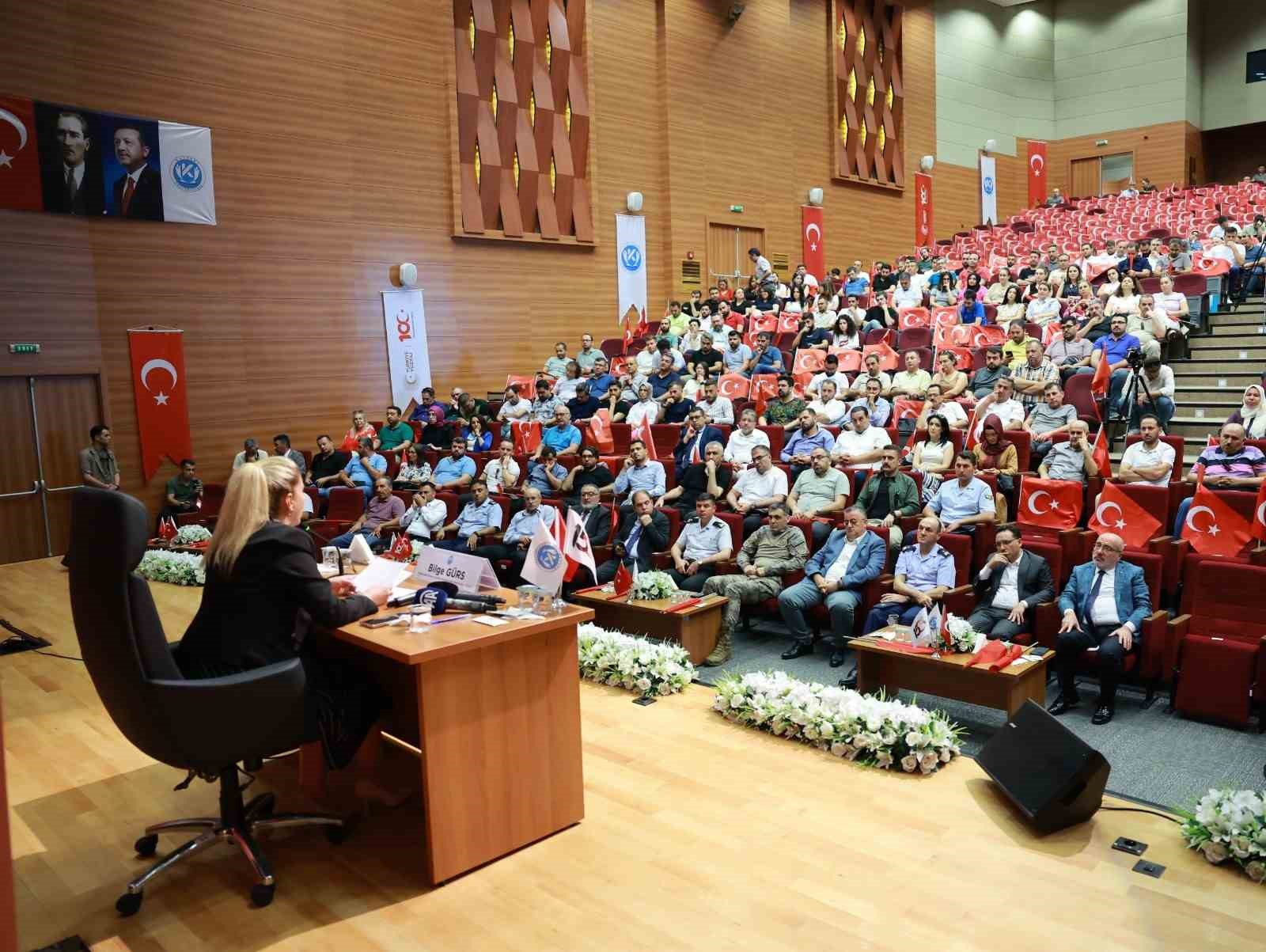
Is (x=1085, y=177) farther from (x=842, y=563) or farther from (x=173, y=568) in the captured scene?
(x=173, y=568)

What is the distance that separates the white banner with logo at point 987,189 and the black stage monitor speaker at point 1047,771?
715 inches

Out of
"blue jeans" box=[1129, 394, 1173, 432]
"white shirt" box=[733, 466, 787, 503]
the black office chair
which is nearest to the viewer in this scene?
the black office chair

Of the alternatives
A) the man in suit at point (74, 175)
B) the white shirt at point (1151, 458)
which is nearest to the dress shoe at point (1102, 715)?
the white shirt at point (1151, 458)

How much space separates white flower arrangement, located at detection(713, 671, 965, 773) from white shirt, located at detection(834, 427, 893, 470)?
2866 millimetres

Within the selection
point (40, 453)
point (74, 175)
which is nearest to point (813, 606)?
point (40, 453)

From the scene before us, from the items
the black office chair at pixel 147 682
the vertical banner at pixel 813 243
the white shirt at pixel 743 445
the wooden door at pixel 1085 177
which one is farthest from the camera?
the wooden door at pixel 1085 177

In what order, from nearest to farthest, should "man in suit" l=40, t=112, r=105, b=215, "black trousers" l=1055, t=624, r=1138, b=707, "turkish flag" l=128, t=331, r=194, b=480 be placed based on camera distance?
"black trousers" l=1055, t=624, r=1138, b=707 → "man in suit" l=40, t=112, r=105, b=215 → "turkish flag" l=128, t=331, r=194, b=480

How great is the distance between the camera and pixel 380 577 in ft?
9.25

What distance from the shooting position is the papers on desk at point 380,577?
2777 millimetres

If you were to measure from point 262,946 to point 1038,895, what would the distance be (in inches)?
81.3

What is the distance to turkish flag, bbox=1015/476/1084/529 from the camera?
5.18 meters

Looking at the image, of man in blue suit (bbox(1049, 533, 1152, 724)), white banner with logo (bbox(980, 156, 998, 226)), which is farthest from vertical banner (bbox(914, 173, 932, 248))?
man in blue suit (bbox(1049, 533, 1152, 724))

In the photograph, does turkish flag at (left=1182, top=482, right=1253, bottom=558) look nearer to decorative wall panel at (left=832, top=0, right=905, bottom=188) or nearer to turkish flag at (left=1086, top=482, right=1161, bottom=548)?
turkish flag at (left=1086, top=482, right=1161, bottom=548)

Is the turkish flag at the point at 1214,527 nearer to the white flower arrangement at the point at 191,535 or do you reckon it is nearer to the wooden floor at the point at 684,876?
the wooden floor at the point at 684,876
